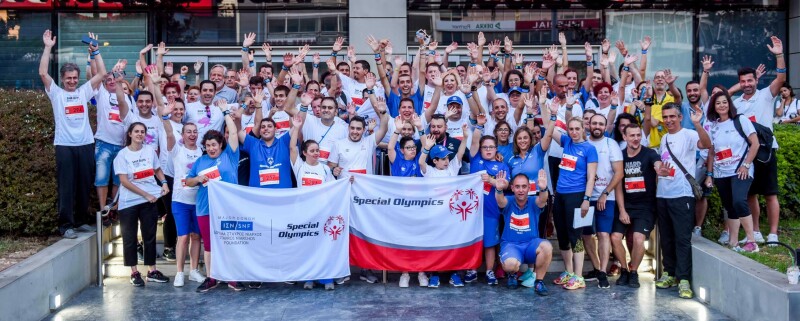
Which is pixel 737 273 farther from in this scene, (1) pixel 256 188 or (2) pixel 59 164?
(2) pixel 59 164

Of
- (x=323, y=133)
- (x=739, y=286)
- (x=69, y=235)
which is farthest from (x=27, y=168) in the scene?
(x=739, y=286)

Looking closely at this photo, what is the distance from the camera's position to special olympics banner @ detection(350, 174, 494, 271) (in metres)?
9.53

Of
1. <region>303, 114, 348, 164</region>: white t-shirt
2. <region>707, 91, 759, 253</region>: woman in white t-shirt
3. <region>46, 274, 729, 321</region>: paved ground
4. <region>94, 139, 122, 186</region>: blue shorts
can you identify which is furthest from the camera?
<region>94, 139, 122, 186</region>: blue shorts

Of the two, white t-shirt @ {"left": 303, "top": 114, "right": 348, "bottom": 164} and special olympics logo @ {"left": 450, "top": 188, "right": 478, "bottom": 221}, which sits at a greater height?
white t-shirt @ {"left": 303, "top": 114, "right": 348, "bottom": 164}

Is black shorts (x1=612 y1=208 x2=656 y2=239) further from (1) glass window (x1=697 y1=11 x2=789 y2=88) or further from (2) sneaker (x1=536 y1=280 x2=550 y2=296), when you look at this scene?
(1) glass window (x1=697 y1=11 x2=789 y2=88)

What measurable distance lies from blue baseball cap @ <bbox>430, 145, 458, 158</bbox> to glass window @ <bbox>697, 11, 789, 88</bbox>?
8218 millimetres

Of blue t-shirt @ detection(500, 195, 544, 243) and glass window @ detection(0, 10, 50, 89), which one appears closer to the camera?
blue t-shirt @ detection(500, 195, 544, 243)

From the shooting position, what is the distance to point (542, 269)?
9.15m

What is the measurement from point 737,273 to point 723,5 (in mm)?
9378

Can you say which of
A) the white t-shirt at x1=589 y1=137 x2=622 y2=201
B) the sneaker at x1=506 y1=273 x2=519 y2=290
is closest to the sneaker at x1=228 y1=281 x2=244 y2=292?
the sneaker at x1=506 y1=273 x2=519 y2=290

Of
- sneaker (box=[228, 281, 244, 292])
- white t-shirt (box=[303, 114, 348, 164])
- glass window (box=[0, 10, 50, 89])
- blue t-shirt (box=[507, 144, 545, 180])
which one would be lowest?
sneaker (box=[228, 281, 244, 292])

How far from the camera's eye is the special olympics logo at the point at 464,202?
953 cm

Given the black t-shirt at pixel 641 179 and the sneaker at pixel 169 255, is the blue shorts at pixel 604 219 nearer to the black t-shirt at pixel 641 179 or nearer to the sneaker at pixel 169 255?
the black t-shirt at pixel 641 179

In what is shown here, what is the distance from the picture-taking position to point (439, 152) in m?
9.54
